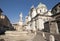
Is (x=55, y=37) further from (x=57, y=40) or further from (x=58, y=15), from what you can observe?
(x=58, y=15)

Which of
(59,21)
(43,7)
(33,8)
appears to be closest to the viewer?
(59,21)

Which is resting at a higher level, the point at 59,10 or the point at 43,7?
the point at 43,7

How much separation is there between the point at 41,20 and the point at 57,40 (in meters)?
27.1

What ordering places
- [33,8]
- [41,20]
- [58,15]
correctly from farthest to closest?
[33,8] < [41,20] < [58,15]

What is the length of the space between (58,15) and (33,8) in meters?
25.1

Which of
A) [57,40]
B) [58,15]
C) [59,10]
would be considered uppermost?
[59,10]

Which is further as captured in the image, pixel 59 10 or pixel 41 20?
pixel 41 20

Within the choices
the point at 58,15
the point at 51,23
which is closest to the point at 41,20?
the point at 58,15

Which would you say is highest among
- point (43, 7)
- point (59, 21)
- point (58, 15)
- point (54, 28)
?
point (43, 7)

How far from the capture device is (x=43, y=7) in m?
48.2

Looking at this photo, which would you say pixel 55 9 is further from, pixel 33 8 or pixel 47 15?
pixel 33 8

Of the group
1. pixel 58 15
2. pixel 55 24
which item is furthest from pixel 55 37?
pixel 58 15

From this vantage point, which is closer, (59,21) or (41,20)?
(59,21)

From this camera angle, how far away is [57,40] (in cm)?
1278
